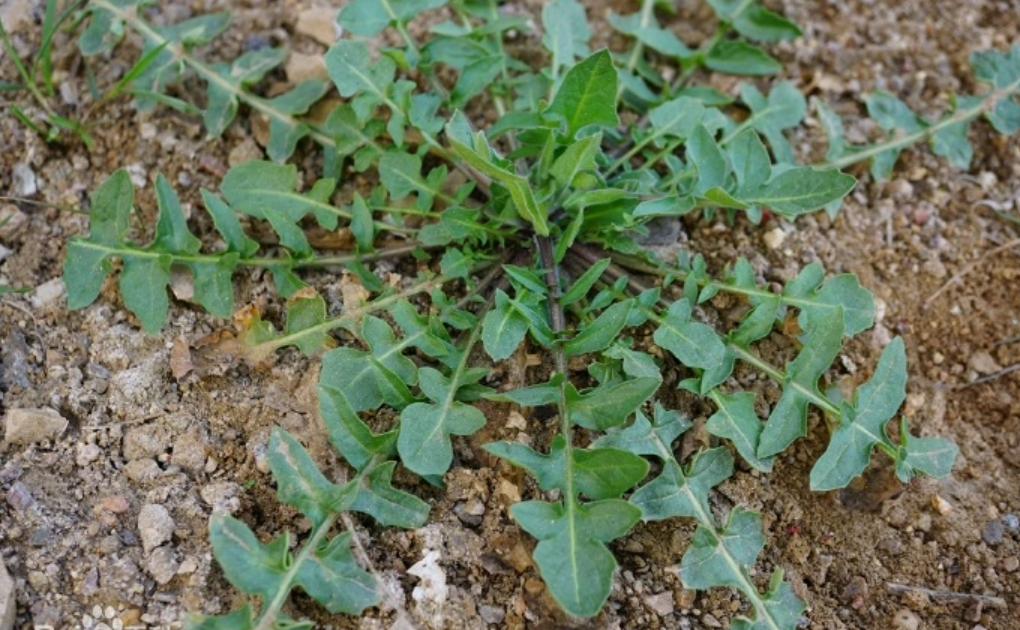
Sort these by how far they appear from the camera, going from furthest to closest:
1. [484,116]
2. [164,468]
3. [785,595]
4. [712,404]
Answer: [484,116], [712,404], [164,468], [785,595]

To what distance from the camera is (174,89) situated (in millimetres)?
3381

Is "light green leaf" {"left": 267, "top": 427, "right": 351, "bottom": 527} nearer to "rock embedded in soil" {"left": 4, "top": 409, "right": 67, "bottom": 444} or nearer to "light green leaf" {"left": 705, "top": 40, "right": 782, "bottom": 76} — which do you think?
"rock embedded in soil" {"left": 4, "top": 409, "right": 67, "bottom": 444}

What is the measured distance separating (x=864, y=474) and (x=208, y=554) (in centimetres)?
178

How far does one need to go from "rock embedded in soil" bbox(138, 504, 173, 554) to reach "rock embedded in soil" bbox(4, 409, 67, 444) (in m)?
0.35

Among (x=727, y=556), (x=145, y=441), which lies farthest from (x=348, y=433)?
(x=727, y=556)

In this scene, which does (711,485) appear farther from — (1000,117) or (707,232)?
(1000,117)

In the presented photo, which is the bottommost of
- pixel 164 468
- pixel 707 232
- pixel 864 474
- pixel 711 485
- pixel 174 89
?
pixel 864 474

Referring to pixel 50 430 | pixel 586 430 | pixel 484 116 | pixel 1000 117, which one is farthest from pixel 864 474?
pixel 50 430

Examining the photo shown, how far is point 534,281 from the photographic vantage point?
282 cm

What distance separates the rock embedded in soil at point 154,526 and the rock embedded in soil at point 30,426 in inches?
13.9

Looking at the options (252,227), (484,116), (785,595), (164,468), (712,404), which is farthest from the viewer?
(484,116)

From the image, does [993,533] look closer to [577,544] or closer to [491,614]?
[577,544]

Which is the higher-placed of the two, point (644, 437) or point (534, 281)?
point (534, 281)

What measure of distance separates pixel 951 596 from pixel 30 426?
2.49 metres
